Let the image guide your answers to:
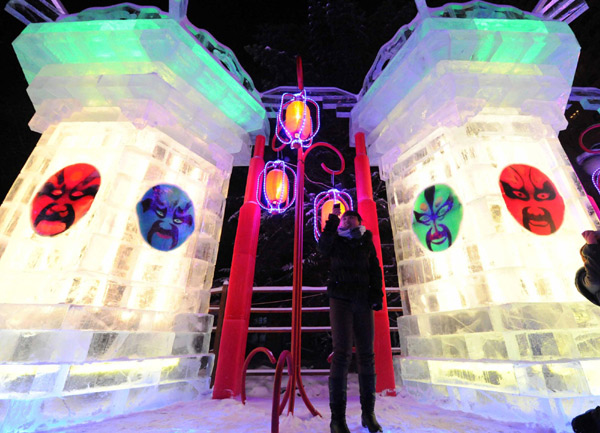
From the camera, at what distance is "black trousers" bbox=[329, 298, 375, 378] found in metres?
2.37

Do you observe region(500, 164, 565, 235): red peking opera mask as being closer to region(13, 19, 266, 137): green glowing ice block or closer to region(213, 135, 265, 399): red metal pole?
region(213, 135, 265, 399): red metal pole

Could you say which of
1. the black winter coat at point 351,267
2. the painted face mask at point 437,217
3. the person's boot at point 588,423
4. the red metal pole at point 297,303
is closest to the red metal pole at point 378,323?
the painted face mask at point 437,217

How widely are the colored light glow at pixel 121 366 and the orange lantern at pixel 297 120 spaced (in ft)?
10.2

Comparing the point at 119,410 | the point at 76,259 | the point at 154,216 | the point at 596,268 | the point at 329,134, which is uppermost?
the point at 329,134

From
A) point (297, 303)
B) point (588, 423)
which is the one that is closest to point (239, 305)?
point (297, 303)

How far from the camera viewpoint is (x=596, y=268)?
224 cm

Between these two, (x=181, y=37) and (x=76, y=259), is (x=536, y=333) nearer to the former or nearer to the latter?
(x=76, y=259)

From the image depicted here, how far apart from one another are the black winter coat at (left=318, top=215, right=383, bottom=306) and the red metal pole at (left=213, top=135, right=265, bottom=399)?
1.88 meters

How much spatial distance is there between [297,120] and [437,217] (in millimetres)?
2275

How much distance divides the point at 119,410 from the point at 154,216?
2182 millimetres

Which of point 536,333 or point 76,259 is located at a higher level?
point 76,259

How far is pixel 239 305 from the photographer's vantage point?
401 centimetres

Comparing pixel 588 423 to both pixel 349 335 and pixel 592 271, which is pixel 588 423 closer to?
pixel 592 271

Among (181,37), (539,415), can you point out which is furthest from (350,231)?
(181,37)
